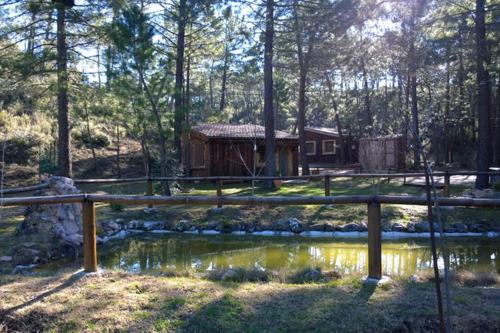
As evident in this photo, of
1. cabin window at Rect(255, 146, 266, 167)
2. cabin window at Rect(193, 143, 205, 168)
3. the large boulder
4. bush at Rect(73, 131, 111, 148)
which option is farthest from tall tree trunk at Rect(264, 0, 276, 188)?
bush at Rect(73, 131, 111, 148)

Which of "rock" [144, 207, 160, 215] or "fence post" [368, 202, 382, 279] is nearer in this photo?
"fence post" [368, 202, 382, 279]

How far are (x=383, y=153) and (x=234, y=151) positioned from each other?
7.38m

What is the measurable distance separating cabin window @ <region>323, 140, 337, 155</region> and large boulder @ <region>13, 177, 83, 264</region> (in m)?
25.2

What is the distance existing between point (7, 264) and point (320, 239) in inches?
224

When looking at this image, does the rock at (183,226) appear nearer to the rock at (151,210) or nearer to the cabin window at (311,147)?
the rock at (151,210)

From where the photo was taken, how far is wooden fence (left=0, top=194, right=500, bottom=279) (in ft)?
13.0

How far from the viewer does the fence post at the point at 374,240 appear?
3975 millimetres

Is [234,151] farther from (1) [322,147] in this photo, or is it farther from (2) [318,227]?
(1) [322,147]

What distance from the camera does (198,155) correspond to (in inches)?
798

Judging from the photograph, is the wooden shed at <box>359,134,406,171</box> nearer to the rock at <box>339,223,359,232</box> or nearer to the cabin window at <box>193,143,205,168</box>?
the cabin window at <box>193,143,205,168</box>

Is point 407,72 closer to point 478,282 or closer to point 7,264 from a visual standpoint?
point 478,282

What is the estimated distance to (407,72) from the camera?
15594 millimetres

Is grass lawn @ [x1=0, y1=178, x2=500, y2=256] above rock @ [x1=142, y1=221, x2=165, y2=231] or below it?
above

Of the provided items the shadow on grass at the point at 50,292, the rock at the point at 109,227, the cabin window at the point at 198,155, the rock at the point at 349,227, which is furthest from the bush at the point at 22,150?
the shadow on grass at the point at 50,292
